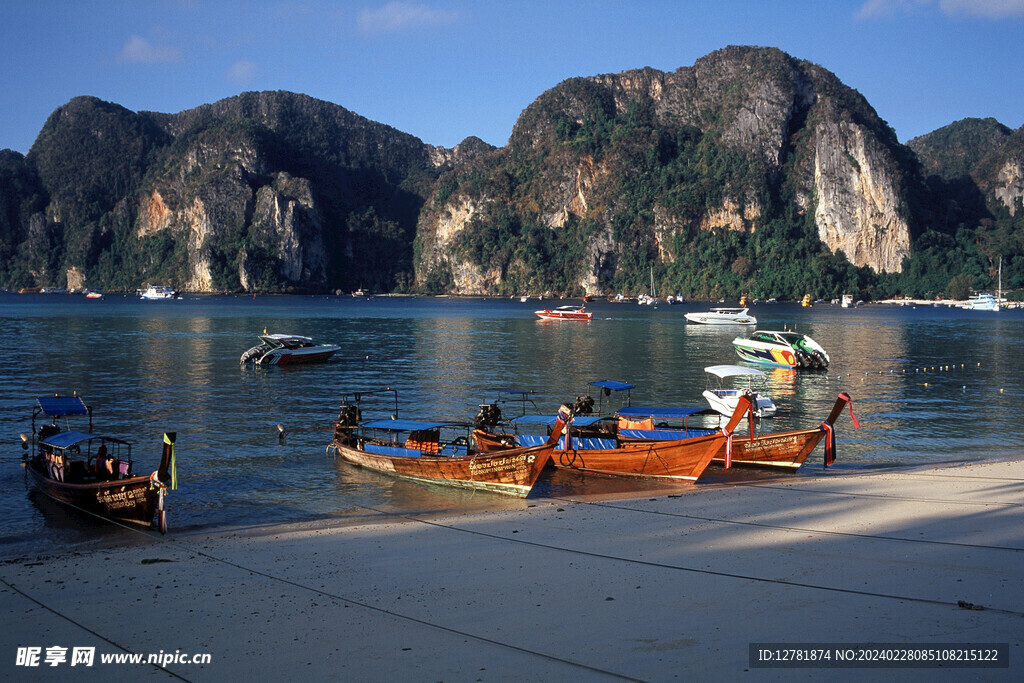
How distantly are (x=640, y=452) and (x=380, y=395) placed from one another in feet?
68.6

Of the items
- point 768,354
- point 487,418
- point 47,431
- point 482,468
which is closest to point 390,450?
point 487,418

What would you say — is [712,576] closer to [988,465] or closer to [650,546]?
[650,546]

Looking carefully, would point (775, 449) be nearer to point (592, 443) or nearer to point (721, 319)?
point (592, 443)

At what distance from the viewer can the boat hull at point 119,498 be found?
16219 mm

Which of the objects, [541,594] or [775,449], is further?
[775,449]

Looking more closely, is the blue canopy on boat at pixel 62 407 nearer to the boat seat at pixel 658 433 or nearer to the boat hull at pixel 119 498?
the boat hull at pixel 119 498

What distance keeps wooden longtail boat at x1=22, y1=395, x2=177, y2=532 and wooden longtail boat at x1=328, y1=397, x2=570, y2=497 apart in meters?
5.73

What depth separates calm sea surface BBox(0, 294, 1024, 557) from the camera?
1958 centimetres

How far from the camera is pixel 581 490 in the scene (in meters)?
20.3

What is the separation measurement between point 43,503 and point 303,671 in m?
13.1

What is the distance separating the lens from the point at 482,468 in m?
19.7

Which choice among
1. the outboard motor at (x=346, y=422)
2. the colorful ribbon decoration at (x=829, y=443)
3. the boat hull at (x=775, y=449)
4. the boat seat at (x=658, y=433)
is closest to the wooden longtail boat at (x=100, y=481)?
the outboard motor at (x=346, y=422)

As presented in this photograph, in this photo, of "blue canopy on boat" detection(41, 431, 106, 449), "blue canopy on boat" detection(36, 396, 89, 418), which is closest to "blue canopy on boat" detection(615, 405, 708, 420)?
"blue canopy on boat" detection(41, 431, 106, 449)

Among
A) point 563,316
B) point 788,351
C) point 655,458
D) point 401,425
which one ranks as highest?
point 563,316
